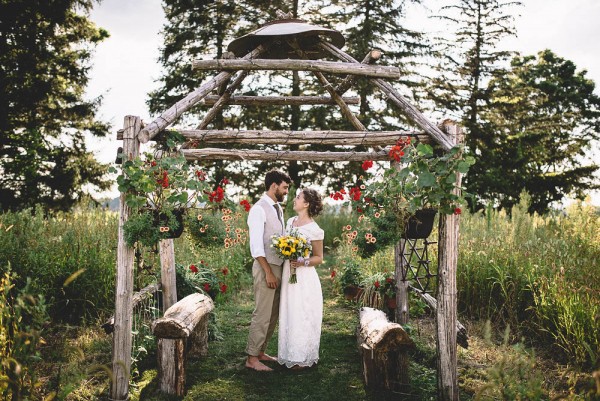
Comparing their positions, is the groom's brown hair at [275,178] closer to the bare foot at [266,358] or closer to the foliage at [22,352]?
the bare foot at [266,358]

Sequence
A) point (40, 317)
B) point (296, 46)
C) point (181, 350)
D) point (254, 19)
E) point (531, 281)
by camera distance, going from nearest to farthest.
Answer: point (40, 317), point (181, 350), point (296, 46), point (531, 281), point (254, 19)

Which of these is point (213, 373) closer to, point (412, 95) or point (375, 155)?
point (375, 155)

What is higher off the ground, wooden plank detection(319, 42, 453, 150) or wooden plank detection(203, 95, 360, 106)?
A: wooden plank detection(203, 95, 360, 106)

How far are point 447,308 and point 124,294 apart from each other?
3.12 metres

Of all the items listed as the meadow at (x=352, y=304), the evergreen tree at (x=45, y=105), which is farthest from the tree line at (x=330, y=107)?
the meadow at (x=352, y=304)

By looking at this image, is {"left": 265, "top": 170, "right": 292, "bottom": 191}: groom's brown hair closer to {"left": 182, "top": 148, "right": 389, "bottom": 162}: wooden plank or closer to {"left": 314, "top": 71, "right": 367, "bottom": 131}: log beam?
{"left": 182, "top": 148, "right": 389, "bottom": 162}: wooden plank

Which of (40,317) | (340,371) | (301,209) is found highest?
(301,209)

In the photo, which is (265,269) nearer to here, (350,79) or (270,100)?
(270,100)

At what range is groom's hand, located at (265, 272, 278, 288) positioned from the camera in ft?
18.0

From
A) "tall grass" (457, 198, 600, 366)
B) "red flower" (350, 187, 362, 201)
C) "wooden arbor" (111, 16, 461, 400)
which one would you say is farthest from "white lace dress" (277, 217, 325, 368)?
"tall grass" (457, 198, 600, 366)

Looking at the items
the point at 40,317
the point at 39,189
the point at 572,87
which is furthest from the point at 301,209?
the point at 572,87

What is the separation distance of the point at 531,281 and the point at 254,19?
17.1 metres

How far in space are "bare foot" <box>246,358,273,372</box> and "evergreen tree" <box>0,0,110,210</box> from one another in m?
12.9

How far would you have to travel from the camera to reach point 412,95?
21734mm
